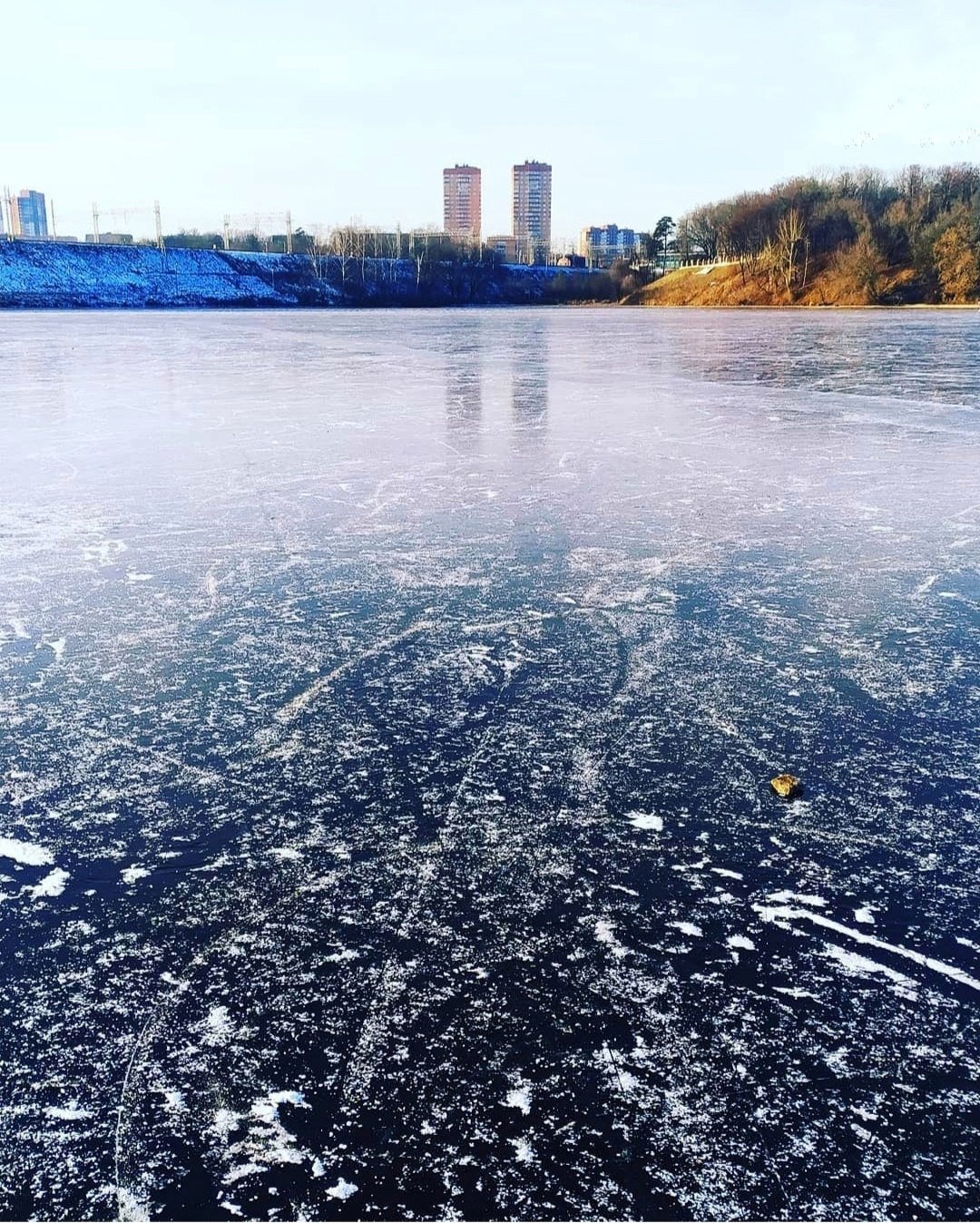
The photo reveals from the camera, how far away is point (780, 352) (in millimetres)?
20125

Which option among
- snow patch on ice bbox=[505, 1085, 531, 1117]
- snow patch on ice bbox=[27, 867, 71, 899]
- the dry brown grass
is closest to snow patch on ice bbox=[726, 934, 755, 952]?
snow patch on ice bbox=[505, 1085, 531, 1117]

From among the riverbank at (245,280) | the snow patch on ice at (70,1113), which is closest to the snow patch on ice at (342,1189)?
the snow patch on ice at (70,1113)

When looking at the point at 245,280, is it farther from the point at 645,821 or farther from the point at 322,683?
the point at 645,821

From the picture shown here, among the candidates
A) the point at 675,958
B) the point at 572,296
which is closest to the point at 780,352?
the point at 675,958

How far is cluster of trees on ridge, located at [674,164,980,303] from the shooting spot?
66.4 m

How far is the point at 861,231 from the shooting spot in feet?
249

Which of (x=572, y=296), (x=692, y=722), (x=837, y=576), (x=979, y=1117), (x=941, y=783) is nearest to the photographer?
(x=979, y=1117)

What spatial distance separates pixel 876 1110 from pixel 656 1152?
0.40 meters

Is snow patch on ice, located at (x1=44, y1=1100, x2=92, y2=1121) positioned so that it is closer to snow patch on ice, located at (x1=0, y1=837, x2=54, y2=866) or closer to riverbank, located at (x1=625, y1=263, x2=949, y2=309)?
snow patch on ice, located at (x1=0, y1=837, x2=54, y2=866)

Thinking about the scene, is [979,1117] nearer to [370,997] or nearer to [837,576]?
[370,997]

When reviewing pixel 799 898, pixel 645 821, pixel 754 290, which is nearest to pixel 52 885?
pixel 645 821

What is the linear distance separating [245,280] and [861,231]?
4881 cm

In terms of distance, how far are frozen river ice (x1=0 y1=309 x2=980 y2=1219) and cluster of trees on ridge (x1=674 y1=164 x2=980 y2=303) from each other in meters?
69.7

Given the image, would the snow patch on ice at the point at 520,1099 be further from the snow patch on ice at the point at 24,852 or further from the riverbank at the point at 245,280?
the riverbank at the point at 245,280
